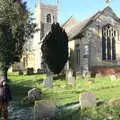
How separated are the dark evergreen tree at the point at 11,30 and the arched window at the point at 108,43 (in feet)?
39.5

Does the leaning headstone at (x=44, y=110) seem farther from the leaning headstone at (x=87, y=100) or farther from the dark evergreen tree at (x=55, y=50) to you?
the dark evergreen tree at (x=55, y=50)

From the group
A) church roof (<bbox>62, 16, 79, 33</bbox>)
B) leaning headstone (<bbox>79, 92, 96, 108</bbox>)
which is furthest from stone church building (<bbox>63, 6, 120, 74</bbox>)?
leaning headstone (<bbox>79, 92, 96, 108</bbox>)

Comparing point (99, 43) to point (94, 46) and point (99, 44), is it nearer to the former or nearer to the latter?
point (99, 44)

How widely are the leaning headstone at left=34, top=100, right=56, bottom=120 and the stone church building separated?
3379cm

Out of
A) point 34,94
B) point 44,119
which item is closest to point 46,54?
point 34,94

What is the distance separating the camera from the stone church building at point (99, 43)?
5469cm

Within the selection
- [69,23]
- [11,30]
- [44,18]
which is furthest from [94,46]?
[44,18]

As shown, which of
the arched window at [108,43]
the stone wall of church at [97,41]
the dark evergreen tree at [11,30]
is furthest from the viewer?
the arched window at [108,43]

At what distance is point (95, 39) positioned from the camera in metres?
55.3

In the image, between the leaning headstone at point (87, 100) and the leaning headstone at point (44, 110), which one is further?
the leaning headstone at point (87, 100)

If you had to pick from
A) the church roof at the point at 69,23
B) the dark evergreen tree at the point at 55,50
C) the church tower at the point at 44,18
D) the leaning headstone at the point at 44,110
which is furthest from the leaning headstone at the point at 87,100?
the church tower at the point at 44,18

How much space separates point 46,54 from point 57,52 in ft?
4.26

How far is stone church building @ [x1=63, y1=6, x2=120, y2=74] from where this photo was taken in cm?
5469

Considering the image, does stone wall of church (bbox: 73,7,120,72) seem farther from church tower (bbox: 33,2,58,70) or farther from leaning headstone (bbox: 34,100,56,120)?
leaning headstone (bbox: 34,100,56,120)
